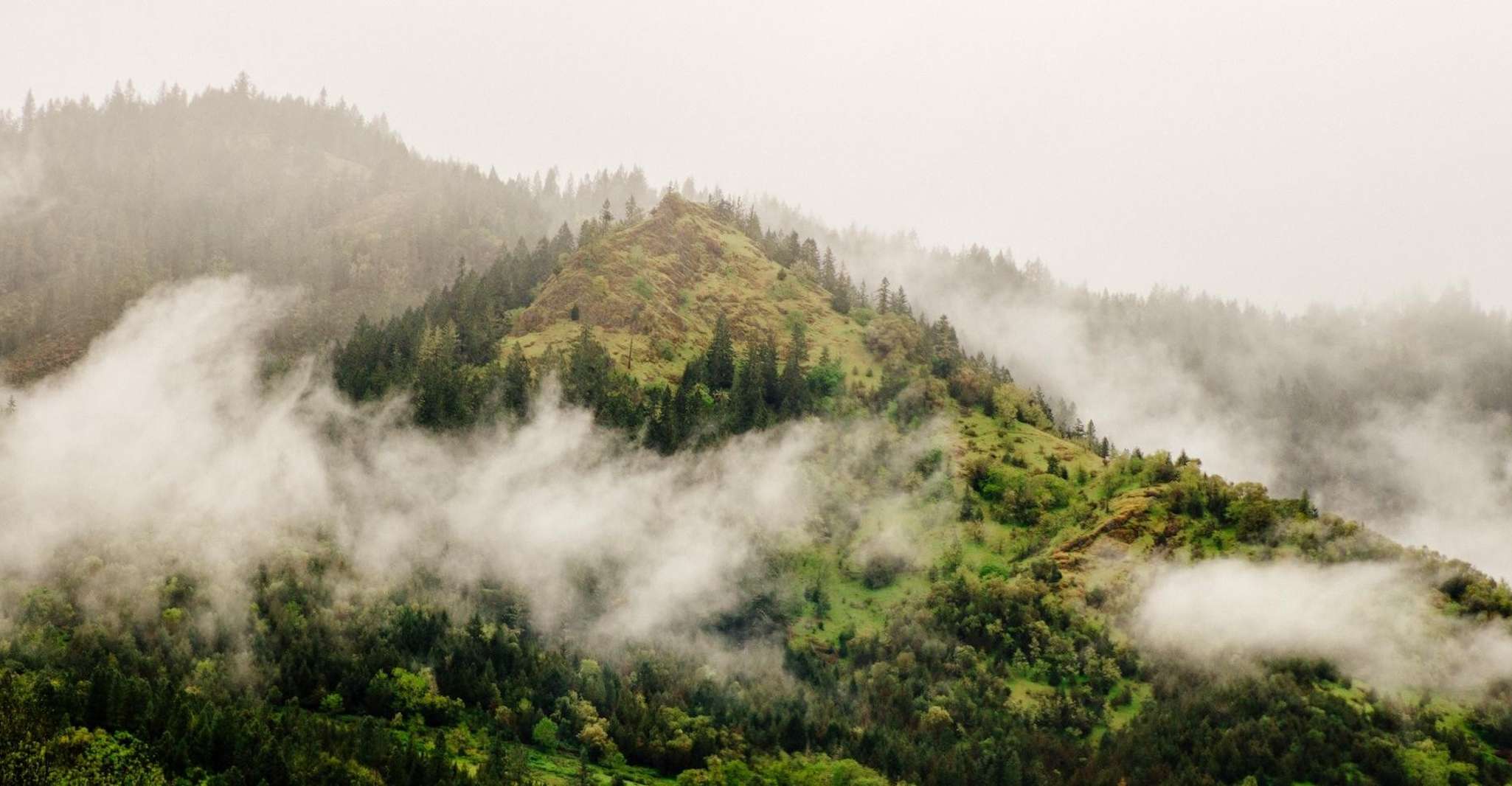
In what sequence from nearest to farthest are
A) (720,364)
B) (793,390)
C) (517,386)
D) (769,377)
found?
1. (517,386)
2. (793,390)
3. (769,377)
4. (720,364)

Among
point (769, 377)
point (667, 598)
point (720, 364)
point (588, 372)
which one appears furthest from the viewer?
point (720, 364)

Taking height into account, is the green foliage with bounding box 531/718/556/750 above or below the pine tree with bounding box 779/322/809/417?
below

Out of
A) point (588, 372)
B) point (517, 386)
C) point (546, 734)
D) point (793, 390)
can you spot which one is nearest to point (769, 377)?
point (793, 390)

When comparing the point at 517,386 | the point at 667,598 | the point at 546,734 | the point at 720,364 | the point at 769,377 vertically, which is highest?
the point at 720,364

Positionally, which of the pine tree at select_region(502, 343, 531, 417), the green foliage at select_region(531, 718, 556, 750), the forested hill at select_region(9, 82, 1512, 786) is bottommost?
the green foliage at select_region(531, 718, 556, 750)

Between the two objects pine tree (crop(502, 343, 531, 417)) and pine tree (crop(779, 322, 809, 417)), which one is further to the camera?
pine tree (crop(779, 322, 809, 417))

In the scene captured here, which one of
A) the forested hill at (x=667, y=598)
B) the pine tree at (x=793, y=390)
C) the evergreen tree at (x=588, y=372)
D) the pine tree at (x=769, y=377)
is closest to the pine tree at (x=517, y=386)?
the forested hill at (x=667, y=598)

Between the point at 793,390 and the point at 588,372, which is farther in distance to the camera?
the point at 793,390

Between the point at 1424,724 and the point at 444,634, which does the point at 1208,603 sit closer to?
the point at 1424,724

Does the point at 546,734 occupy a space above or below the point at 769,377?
below

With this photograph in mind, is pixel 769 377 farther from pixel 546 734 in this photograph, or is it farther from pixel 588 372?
pixel 546 734

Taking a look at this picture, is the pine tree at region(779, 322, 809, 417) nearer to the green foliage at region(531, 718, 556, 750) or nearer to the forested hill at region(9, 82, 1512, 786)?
the forested hill at region(9, 82, 1512, 786)

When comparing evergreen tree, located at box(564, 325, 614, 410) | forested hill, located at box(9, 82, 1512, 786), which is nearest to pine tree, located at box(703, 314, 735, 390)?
forested hill, located at box(9, 82, 1512, 786)

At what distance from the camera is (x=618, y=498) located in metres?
160
